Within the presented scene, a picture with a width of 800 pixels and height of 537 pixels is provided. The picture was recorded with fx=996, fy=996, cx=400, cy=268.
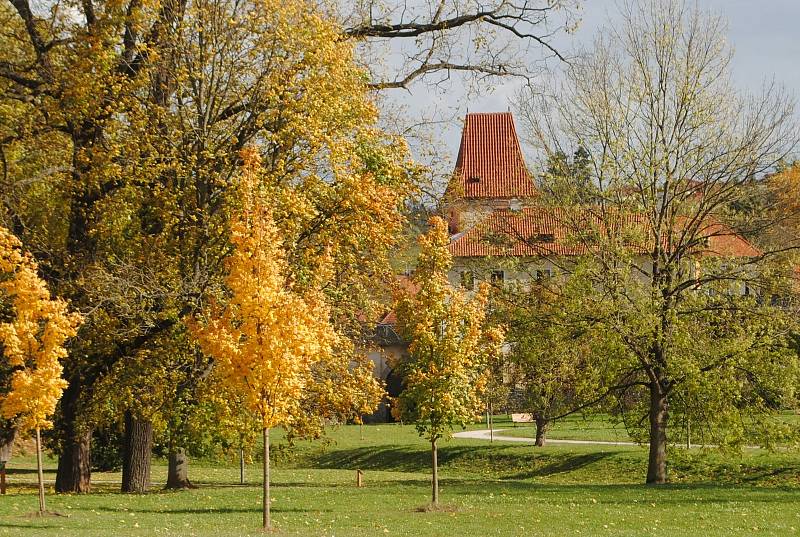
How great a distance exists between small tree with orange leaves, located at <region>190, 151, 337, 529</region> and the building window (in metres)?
11.1

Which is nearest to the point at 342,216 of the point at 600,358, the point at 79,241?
the point at 79,241

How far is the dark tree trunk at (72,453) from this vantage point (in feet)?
76.1

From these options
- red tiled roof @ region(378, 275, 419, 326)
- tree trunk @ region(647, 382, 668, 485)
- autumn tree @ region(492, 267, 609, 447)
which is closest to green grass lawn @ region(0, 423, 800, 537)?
tree trunk @ region(647, 382, 668, 485)

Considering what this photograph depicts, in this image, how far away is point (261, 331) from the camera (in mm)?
15898

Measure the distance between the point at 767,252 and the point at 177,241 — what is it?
14733mm

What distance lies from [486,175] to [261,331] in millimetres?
35904

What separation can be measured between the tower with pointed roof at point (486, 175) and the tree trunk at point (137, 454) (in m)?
9.51

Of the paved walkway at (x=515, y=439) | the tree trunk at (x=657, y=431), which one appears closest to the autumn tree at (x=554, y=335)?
the tree trunk at (x=657, y=431)

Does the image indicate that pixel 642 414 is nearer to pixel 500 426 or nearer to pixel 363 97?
pixel 363 97

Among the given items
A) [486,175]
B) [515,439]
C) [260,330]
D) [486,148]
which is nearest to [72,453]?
[260,330]

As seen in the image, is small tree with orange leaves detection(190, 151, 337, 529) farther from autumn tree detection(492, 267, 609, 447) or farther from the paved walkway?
the paved walkway

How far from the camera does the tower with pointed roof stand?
27438 mm

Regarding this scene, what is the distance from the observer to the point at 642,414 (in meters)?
27.5

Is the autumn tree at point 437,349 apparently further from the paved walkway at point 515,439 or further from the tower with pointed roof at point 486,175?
the paved walkway at point 515,439
